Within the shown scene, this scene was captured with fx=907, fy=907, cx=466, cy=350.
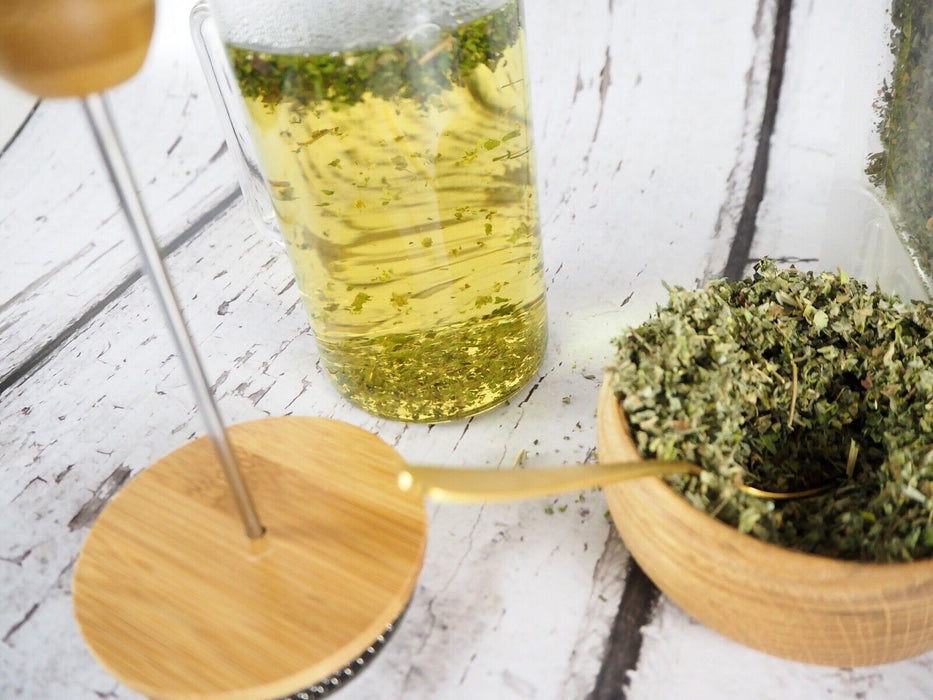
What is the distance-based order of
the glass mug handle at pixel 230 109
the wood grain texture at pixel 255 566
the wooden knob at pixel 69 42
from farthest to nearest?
the glass mug handle at pixel 230 109, the wood grain texture at pixel 255 566, the wooden knob at pixel 69 42

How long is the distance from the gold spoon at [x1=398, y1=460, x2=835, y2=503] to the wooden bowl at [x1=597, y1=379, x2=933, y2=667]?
1 cm

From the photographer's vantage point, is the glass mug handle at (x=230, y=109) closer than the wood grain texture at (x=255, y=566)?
No

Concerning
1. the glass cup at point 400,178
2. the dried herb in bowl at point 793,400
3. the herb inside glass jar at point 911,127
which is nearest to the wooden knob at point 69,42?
the glass cup at point 400,178

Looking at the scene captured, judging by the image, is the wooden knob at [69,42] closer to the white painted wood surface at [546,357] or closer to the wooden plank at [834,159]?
the white painted wood surface at [546,357]

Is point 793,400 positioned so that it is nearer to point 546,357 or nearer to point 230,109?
point 546,357

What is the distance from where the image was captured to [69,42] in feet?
1.02

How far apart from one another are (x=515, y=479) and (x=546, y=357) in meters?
0.27

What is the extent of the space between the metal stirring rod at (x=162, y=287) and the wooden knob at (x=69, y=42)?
13mm

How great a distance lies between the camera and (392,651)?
0.47 meters

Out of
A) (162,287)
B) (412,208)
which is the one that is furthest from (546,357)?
(162,287)

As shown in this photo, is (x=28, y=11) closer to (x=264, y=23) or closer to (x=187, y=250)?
(x=264, y=23)

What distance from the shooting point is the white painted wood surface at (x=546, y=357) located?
464 mm

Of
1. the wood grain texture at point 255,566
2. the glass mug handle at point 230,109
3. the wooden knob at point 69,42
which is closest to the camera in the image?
the wooden knob at point 69,42

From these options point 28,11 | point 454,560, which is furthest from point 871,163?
point 28,11
